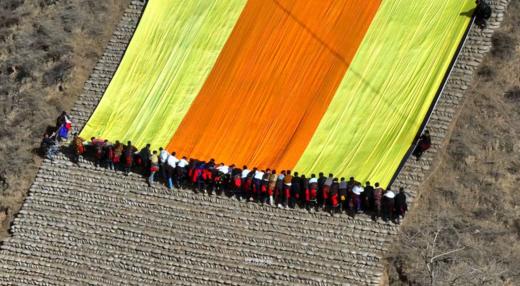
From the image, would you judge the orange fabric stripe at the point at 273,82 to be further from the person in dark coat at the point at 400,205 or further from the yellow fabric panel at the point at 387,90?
the person in dark coat at the point at 400,205

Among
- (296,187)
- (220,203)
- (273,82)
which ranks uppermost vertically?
(273,82)

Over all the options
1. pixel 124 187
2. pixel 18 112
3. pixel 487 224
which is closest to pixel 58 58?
pixel 18 112

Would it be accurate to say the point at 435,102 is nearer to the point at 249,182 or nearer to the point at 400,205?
the point at 400,205

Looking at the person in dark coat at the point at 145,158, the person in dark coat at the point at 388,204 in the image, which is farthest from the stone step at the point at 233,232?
the person in dark coat at the point at 145,158

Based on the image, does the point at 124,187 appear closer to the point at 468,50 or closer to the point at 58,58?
the point at 58,58

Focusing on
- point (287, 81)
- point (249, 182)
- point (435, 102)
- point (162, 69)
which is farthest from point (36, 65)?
point (435, 102)

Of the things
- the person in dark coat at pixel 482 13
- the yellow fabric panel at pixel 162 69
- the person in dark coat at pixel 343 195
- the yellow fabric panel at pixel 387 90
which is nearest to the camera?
the person in dark coat at pixel 343 195

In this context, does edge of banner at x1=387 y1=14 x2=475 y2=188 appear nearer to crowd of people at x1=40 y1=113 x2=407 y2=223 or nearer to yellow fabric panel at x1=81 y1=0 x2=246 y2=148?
crowd of people at x1=40 y1=113 x2=407 y2=223

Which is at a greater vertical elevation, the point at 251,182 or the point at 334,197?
the point at 334,197
